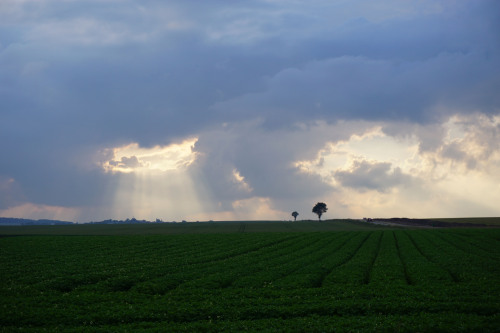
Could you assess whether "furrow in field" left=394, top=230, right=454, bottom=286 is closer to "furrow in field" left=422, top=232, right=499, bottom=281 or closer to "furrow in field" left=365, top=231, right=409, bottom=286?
"furrow in field" left=365, top=231, right=409, bottom=286

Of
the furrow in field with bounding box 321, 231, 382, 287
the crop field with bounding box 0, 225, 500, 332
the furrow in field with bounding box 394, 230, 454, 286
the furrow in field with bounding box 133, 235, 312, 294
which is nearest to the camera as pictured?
the crop field with bounding box 0, 225, 500, 332

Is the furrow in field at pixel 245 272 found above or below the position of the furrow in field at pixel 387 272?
below

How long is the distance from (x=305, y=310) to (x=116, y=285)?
16366mm

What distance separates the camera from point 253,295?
26250 millimetres

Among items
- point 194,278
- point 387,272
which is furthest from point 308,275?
point 194,278

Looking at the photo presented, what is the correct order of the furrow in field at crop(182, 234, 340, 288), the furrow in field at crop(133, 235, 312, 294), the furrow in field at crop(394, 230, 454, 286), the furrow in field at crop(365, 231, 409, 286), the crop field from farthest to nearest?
the furrow in field at crop(182, 234, 340, 288)
the furrow in field at crop(394, 230, 454, 286)
the furrow in field at crop(365, 231, 409, 286)
the furrow in field at crop(133, 235, 312, 294)
the crop field

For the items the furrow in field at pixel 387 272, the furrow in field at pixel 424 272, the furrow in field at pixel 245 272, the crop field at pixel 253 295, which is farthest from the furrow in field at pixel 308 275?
the furrow in field at pixel 424 272

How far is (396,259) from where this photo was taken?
42438mm

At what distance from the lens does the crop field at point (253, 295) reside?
65.9ft

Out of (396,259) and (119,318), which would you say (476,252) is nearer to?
(396,259)

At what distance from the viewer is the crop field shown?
2008 centimetres

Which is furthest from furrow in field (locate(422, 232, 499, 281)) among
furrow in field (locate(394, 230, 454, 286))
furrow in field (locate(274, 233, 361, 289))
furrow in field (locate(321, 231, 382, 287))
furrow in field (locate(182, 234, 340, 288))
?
furrow in field (locate(182, 234, 340, 288))

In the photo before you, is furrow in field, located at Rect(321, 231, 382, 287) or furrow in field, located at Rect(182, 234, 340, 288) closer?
furrow in field, located at Rect(182, 234, 340, 288)

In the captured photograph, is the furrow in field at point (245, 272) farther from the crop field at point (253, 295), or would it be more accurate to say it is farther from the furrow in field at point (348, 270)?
the furrow in field at point (348, 270)
